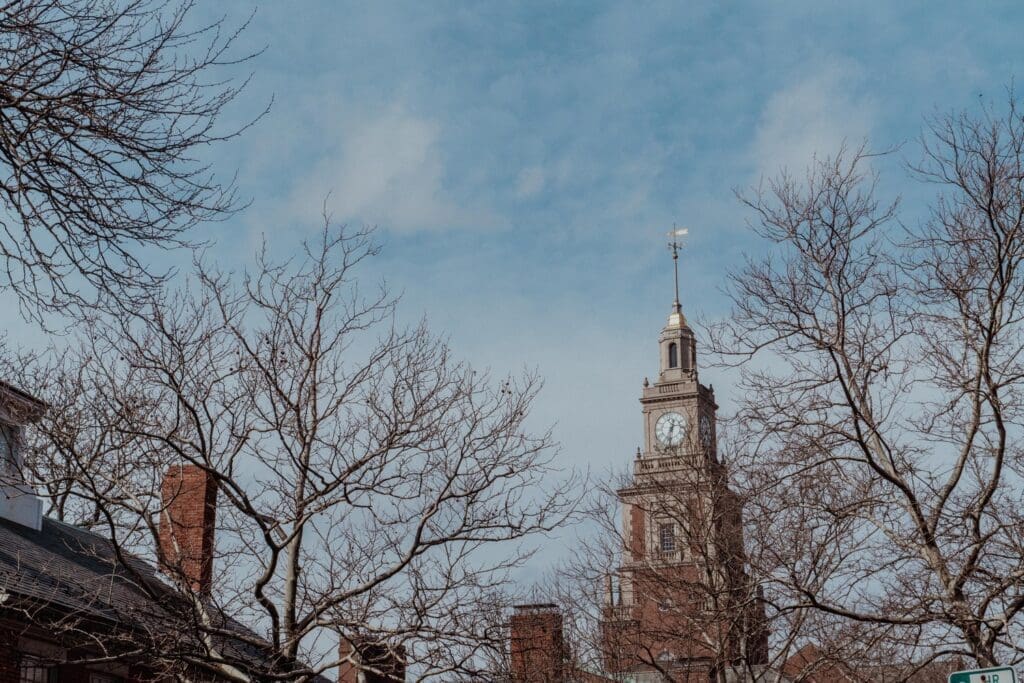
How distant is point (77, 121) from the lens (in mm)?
9367

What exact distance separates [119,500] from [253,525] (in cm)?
203

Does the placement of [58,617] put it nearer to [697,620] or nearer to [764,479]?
[697,620]

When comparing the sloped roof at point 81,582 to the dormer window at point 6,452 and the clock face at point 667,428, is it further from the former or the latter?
the clock face at point 667,428

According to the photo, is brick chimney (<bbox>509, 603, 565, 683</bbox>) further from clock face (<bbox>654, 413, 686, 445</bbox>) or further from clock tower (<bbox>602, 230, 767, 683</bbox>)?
clock face (<bbox>654, 413, 686, 445</bbox>)

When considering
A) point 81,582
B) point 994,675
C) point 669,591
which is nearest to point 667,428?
point 669,591

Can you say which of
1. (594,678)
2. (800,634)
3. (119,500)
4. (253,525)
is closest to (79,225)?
(119,500)

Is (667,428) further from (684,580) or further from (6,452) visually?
(6,452)

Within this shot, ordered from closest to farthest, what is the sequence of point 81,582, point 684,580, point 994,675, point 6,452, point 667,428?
point 994,675, point 81,582, point 6,452, point 684,580, point 667,428

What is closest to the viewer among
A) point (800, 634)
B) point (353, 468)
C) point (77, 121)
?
point (77, 121)

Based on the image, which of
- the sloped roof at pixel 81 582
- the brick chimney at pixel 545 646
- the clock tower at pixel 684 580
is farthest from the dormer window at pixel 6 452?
the brick chimney at pixel 545 646

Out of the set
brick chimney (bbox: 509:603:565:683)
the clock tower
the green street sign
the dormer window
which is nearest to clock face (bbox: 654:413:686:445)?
the clock tower

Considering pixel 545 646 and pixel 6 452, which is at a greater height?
pixel 6 452

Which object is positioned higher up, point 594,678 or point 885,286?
point 885,286

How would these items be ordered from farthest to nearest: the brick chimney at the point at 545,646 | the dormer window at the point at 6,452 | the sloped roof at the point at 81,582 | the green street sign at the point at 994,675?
the brick chimney at the point at 545,646 → the sloped roof at the point at 81,582 → the dormer window at the point at 6,452 → the green street sign at the point at 994,675
